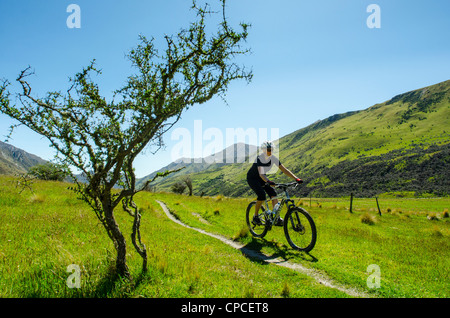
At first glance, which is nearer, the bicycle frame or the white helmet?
the bicycle frame

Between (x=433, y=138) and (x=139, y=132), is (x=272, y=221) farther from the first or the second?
(x=433, y=138)

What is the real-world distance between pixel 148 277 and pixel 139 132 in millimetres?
3138

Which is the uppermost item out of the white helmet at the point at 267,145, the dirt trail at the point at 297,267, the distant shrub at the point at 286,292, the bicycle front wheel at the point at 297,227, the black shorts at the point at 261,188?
the white helmet at the point at 267,145

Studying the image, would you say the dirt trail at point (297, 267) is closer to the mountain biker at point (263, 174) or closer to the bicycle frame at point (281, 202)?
the mountain biker at point (263, 174)

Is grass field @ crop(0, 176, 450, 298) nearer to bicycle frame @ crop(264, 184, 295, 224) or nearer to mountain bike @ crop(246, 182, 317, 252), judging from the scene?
mountain bike @ crop(246, 182, 317, 252)

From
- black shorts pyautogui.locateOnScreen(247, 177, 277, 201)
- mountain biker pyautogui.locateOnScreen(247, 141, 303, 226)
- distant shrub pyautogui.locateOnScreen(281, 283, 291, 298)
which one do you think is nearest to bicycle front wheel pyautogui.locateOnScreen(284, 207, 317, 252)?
mountain biker pyautogui.locateOnScreen(247, 141, 303, 226)

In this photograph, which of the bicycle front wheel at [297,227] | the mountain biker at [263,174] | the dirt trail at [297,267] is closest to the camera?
the dirt trail at [297,267]

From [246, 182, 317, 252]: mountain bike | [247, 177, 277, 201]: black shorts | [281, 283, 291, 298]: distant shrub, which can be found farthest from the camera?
[247, 177, 277, 201]: black shorts

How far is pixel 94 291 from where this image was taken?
469 cm

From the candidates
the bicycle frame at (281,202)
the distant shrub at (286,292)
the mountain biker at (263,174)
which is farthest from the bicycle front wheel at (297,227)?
the distant shrub at (286,292)

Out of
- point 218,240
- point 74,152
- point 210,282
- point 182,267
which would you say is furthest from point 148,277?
point 218,240

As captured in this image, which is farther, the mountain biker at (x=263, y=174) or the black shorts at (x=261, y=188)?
the black shorts at (x=261, y=188)

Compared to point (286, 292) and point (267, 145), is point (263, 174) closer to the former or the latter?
point (267, 145)

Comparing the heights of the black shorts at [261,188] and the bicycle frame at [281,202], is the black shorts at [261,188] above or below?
above
